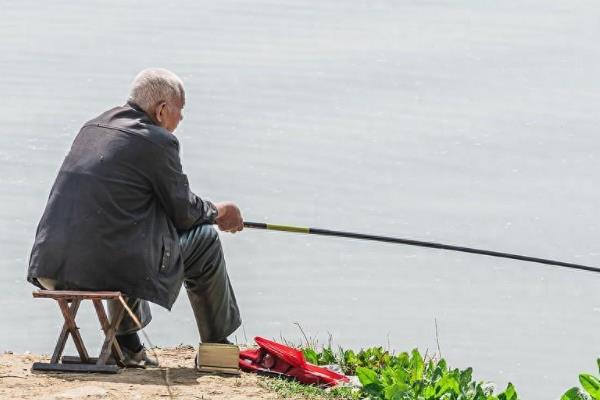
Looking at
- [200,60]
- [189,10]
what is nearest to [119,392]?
[200,60]

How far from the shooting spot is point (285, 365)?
6.36 meters

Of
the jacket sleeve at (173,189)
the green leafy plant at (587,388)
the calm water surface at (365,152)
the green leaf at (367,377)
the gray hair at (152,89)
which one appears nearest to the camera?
the green leafy plant at (587,388)

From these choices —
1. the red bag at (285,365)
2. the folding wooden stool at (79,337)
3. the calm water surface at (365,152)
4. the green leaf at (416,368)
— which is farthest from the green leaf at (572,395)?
the calm water surface at (365,152)

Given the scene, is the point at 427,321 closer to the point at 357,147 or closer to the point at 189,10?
the point at 357,147

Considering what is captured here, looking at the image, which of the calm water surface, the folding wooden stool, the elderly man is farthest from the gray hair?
the calm water surface

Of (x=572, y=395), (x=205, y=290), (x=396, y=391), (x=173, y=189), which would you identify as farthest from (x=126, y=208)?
(x=572, y=395)

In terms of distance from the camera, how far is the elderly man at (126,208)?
613 cm

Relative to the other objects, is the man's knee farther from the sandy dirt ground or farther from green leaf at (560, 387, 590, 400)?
green leaf at (560, 387, 590, 400)

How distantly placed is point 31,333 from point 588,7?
10.7 metres

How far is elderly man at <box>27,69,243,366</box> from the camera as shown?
20.1 feet

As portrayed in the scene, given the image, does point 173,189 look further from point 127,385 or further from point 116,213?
point 127,385

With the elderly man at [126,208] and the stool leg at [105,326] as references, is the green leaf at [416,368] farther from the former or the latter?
the stool leg at [105,326]

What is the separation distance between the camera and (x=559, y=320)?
10.1m

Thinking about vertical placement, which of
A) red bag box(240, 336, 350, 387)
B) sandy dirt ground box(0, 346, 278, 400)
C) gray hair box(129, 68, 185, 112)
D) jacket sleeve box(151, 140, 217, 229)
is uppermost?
gray hair box(129, 68, 185, 112)
